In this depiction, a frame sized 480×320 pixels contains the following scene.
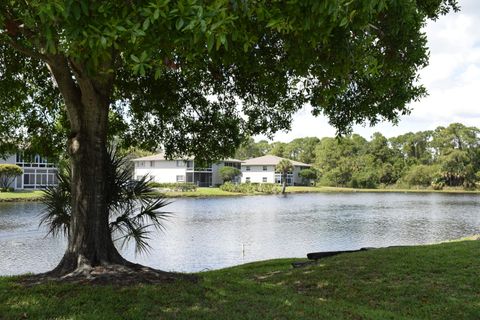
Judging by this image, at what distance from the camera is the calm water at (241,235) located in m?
16.8

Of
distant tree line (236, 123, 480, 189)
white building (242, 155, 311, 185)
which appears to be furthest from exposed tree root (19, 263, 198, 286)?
white building (242, 155, 311, 185)

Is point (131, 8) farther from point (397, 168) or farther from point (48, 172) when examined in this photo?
point (397, 168)

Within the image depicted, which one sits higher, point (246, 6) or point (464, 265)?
point (246, 6)

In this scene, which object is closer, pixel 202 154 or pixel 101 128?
pixel 101 128

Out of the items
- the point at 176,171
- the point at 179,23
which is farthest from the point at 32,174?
the point at 179,23

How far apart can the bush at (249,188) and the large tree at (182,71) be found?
5179 centimetres

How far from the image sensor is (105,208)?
7.37 meters

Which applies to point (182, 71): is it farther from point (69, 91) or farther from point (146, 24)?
point (146, 24)

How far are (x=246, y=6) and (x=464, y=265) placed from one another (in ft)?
25.0

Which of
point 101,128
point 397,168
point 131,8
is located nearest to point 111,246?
point 101,128

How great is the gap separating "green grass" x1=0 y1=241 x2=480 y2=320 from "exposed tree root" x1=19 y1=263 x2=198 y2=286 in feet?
0.82

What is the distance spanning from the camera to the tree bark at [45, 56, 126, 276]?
7.03 m

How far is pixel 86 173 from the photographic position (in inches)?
281

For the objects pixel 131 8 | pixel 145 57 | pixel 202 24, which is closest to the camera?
pixel 202 24
